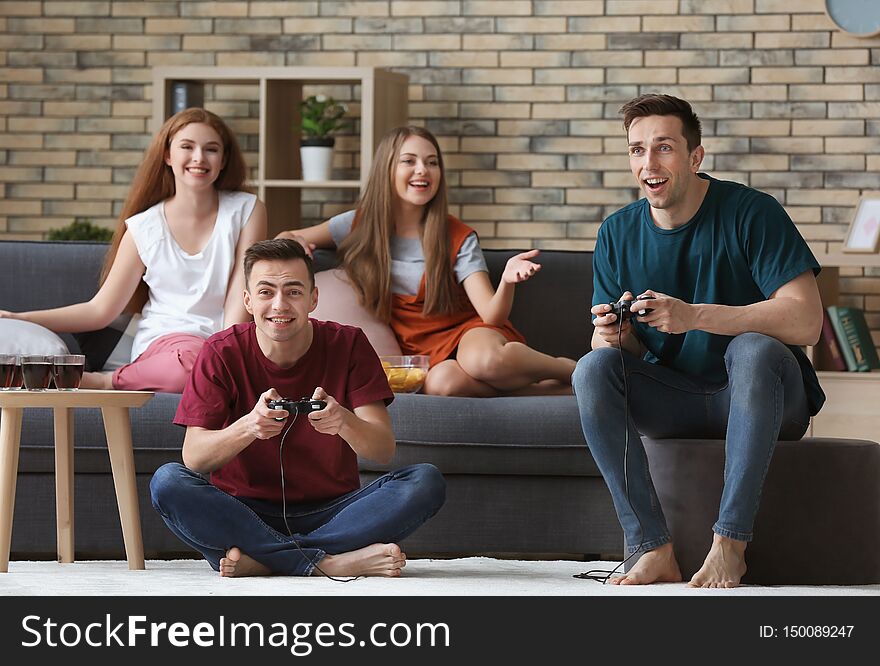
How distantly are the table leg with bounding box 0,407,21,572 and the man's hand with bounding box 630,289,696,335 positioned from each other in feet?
4.25

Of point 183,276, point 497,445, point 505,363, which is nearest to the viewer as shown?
point 497,445

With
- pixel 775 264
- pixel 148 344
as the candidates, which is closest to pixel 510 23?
pixel 148 344

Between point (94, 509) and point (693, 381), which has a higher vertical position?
point (693, 381)

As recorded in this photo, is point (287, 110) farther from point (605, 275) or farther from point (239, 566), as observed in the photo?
point (239, 566)

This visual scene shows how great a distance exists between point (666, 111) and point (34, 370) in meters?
1.42

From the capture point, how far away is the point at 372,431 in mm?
2570

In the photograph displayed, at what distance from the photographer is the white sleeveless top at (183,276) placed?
3.51 meters

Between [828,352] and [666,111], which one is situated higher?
[666,111]

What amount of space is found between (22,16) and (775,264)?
3.83 meters

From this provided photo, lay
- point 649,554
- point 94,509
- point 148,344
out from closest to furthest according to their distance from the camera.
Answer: point 649,554, point 94,509, point 148,344

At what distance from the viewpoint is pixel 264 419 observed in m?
2.42

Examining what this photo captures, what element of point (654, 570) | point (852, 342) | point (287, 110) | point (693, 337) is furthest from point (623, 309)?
point (287, 110)

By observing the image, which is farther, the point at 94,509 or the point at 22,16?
the point at 22,16
